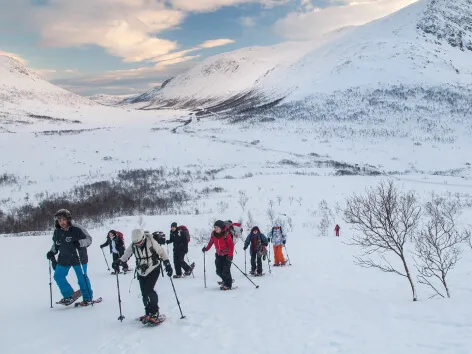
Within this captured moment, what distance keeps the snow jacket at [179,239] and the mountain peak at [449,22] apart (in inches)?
4147

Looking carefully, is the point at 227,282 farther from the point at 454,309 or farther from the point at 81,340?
the point at 454,309

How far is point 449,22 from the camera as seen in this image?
102 meters

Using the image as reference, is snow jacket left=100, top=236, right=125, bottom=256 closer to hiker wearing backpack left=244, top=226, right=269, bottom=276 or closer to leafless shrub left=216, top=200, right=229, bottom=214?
hiker wearing backpack left=244, top=226, right=269, bottom=276

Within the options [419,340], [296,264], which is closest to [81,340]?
[419,340]

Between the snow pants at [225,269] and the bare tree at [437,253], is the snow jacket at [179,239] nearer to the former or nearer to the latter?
the snow pants at [225,269]

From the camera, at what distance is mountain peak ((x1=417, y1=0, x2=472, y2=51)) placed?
97.0 meters

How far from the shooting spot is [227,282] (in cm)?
926

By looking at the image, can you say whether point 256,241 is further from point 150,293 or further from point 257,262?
point 150,293

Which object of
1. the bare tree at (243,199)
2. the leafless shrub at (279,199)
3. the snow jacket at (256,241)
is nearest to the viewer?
the snow jacket at (256,241)

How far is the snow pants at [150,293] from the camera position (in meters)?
6.98

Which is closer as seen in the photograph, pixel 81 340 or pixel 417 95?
pixel 81 340

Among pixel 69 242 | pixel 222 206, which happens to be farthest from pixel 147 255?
pixel 222 206

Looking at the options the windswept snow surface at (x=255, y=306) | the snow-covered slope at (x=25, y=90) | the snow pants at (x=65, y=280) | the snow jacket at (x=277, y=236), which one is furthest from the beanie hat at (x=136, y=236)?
the snow-covered slope at (x=25, y=90)

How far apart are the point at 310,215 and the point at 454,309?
1421cm
